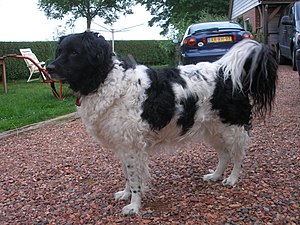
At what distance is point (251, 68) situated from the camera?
12.0ft

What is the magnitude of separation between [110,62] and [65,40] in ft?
1.33

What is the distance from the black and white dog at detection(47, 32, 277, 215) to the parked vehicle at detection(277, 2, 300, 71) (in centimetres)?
612

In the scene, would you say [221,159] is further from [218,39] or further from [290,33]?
[290,33]

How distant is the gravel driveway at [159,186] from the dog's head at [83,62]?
1.09m

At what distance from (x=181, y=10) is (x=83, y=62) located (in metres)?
35.9

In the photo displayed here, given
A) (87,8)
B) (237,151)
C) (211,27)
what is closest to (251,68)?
A: (237,151)

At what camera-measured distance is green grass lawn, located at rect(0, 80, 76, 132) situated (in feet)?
25.2

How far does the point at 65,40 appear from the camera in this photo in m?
3.26

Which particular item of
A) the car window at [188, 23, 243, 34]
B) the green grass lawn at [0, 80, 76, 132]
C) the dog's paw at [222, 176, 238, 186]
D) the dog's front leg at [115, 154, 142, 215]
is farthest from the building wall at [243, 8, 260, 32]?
the dog's front leg at [115, 154, 142, 215]

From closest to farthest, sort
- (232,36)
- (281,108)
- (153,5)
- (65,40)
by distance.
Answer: (65,40)
(281,108)
(232,36)
(153,5)

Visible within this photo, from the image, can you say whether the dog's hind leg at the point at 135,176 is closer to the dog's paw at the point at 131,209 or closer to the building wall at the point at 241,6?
the dog's paw at the point at 131,209

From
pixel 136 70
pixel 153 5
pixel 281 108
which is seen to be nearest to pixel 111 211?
pixel 136 70

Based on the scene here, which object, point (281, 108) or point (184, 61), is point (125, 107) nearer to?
point (281, 108)

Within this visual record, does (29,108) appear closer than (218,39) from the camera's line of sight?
Yes
